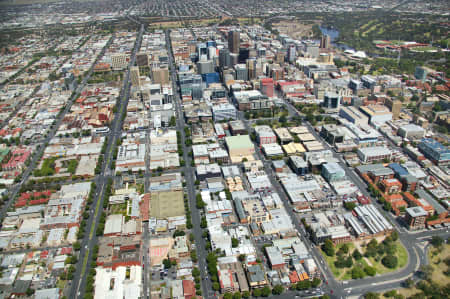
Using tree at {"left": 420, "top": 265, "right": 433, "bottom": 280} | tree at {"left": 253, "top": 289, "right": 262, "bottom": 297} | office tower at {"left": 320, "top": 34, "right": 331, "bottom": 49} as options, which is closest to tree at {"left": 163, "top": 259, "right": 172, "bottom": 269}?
tree at {"left": 253, "top": 289, "right": 262, "bottom": 297}

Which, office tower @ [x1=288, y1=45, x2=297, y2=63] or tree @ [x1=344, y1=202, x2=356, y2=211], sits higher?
office tower @ [x1=288, y1=45, x2=297, y2=63]

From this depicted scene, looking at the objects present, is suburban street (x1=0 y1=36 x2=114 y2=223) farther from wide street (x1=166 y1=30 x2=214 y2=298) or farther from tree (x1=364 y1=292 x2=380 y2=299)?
tree (x1=364 y1=292 x2=380 y2=299)

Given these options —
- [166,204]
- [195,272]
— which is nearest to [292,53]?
[166,204]

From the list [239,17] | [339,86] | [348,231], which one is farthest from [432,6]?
[348,231]

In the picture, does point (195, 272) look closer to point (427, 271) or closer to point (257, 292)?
point (257, 292)

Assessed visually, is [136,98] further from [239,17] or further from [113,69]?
[239,17]

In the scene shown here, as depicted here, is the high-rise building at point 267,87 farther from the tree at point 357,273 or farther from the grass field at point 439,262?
the tree at point 357,273
